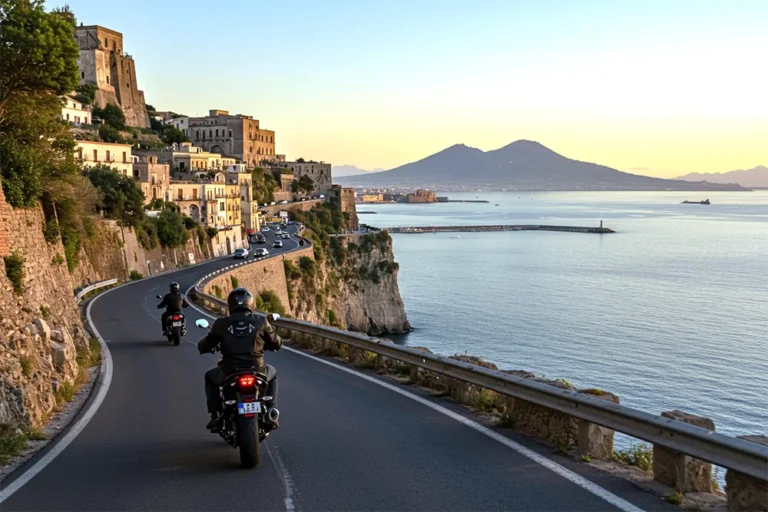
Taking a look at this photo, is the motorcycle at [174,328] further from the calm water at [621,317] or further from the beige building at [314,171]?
the beige building at [314,171]

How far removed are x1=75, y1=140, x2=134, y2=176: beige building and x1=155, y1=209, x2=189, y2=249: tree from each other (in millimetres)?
10180

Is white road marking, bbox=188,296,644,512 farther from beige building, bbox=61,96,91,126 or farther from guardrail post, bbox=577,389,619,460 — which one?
beige building, bbox=61,96,91,126

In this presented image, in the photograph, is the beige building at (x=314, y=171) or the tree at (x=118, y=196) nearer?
A: the tree at (x=118, y=196)

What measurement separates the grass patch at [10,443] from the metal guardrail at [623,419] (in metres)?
5.10

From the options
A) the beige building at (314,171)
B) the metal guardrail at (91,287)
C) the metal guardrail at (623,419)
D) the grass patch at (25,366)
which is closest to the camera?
the metal guardrail at (623,419)

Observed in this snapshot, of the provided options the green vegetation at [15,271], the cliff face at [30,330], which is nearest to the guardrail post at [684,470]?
the cliff face at [30,330]

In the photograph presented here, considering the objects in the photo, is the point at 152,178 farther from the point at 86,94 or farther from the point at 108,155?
the point at 86,94

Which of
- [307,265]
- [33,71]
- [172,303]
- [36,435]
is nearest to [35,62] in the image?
[33,71]

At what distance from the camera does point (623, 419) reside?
6.57 meters

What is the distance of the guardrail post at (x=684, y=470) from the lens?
6016 millimetres

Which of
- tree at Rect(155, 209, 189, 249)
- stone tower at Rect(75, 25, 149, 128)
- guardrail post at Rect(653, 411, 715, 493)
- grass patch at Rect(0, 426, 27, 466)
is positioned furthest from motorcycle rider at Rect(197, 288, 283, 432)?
stone tower at Rect(75, 25, 149, 128)

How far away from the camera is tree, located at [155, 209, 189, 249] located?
52997 millimetres

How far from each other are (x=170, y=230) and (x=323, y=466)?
48.9 metres

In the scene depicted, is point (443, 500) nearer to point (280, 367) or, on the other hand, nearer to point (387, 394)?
point (387, 394)
